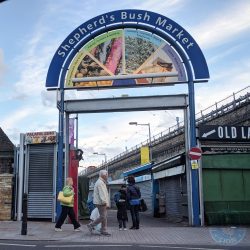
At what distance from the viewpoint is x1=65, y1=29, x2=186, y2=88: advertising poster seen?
1812 cm

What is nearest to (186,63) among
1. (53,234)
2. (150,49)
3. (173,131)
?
(150,49)

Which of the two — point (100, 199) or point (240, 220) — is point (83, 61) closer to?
point (100, 199)

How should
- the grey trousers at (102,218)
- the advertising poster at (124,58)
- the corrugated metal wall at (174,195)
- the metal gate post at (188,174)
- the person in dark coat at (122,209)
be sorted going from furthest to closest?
the corrugated metal wall at (174,195)
the advertising poster at (124,58)
the metal gate post at (188,174)
the person in dark coat at (122,209)
the grey trousers at (102,218)

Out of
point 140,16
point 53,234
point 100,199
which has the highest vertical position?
point 140,16

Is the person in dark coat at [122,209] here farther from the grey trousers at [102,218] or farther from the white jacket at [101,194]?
the white jacket at [101,194]

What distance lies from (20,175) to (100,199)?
6518 millimetres

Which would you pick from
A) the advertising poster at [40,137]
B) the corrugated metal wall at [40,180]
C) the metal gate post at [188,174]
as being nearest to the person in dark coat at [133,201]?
the metal gate post at [188,174]

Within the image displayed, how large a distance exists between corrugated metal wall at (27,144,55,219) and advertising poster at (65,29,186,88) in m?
2.85

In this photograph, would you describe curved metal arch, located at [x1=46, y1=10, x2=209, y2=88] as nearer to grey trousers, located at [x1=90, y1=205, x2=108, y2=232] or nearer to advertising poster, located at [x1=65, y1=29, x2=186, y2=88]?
advertising poster, located at [x1=65, y1=29, x2=186, y2=88]

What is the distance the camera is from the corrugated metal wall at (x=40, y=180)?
18.2 meters

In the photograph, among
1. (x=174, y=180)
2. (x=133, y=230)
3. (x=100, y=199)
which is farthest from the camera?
(x=174, y=180)

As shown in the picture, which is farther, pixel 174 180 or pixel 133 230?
pixel 174 180

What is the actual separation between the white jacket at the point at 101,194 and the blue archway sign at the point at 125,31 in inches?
188

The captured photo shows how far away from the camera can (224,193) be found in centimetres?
1720
